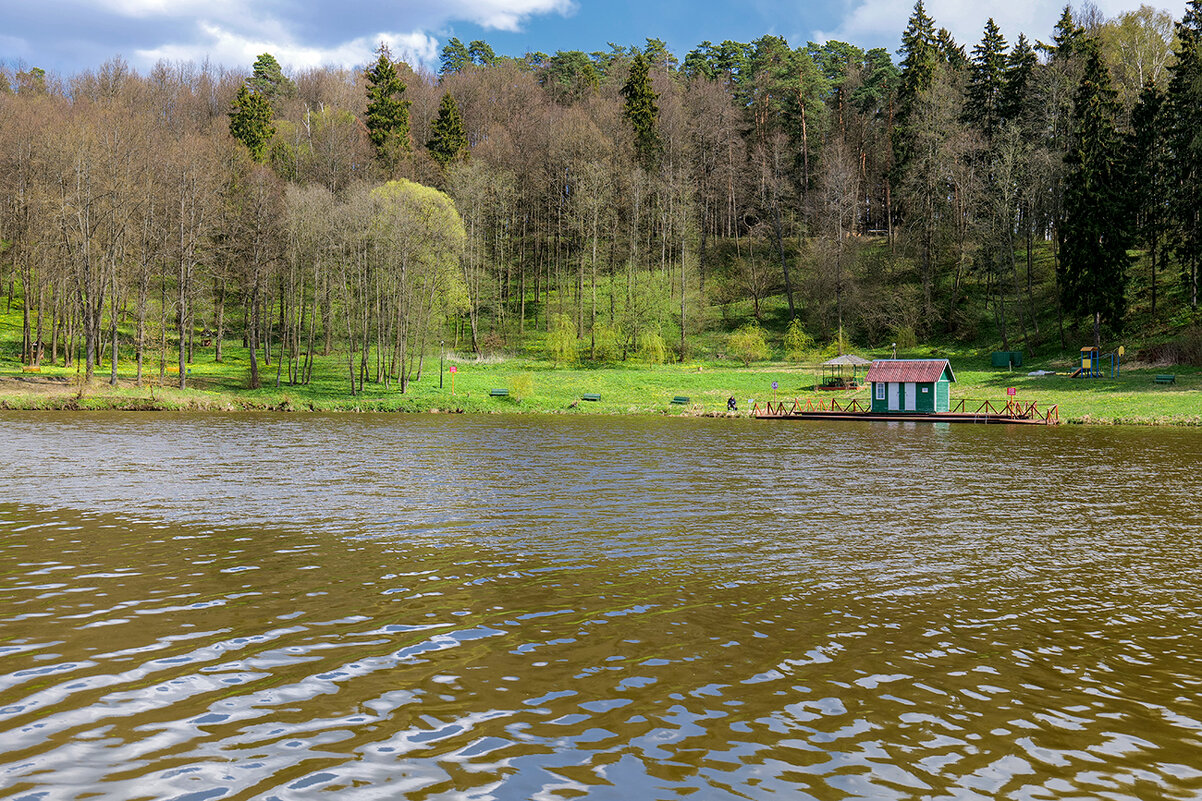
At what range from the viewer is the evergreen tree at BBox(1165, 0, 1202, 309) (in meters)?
58.9

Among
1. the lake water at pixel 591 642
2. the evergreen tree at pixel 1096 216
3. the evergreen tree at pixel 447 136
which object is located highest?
the evergreen tree at pixel 447 136

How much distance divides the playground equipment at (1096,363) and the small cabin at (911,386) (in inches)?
456

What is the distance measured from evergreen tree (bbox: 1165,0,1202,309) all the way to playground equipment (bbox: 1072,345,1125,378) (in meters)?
8.47

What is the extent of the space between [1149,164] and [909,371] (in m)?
33.7

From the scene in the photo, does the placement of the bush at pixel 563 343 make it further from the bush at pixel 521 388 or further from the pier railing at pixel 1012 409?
the pier railing at pixel 1012 409

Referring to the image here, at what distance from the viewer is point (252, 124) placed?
87.7m

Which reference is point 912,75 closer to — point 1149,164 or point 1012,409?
point 1149,164

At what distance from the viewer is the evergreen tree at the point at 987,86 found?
272ft

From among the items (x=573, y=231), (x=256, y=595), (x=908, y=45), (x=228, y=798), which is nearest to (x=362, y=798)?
(x=228, y=798)

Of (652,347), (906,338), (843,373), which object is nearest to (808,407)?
(843,373)

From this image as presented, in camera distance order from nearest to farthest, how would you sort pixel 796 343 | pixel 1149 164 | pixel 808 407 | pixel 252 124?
pixel 808 407 → pixel 1149 164 → pixel 796 343 → pixel 252 124

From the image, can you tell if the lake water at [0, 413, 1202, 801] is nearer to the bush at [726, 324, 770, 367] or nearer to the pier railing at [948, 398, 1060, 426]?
the pier railing at [948, 398, 1060, 426]

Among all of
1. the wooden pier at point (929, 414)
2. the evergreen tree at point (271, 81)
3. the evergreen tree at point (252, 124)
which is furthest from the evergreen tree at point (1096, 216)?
the evergreen tree at point (271, 81)

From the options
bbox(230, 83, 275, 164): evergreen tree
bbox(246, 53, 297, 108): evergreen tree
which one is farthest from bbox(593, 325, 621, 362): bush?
bbox(246, 53, 297, 108): evergreen tree
